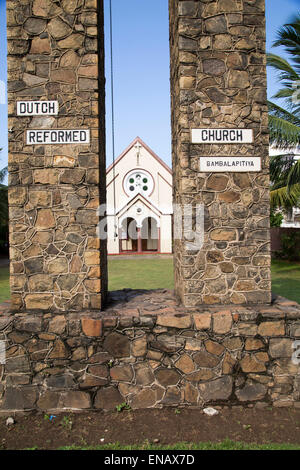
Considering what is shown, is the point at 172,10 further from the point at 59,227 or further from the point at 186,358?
the point at 186,358

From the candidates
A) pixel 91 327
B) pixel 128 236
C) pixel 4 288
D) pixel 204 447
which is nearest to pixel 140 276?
pixel 4 288

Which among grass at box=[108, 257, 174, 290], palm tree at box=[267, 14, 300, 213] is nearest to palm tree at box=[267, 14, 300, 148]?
palm tree at box=[267, 14, 300, 213]

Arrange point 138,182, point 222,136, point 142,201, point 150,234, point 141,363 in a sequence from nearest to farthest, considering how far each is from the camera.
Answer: point 141,363, point 222,136, point 142,201, point 138,182, point 150,234

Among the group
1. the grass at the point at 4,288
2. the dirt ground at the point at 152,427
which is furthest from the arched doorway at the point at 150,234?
the dirt ground at the point at 152,427

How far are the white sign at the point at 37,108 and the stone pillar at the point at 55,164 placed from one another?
28mm

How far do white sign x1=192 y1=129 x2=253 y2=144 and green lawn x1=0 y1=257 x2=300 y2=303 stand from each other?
5964mm

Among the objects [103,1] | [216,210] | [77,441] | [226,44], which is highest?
[103,1]

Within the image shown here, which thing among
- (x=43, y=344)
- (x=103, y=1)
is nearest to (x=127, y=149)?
(x=103, y=1)

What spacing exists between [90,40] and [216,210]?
8.57 feet

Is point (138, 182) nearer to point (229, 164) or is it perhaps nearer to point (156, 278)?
point (156, 278)

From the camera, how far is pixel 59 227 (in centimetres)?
441

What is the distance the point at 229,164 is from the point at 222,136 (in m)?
0.36

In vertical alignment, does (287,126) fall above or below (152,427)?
above

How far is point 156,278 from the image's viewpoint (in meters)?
13.0
